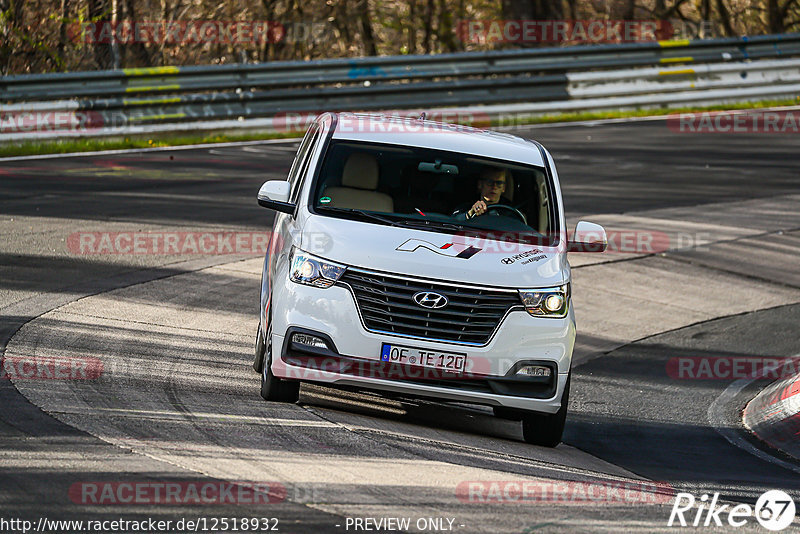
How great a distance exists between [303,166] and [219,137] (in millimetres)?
11323

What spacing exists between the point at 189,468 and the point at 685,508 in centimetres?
269

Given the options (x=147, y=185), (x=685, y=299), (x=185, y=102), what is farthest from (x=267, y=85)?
(x=685, y=299)

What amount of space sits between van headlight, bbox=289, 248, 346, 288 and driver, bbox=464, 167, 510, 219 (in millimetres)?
1491

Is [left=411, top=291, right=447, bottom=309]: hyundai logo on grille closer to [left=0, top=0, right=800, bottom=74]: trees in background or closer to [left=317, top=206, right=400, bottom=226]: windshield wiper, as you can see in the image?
[left=317, top=206, right=400, bottom=226]: windshield wiper

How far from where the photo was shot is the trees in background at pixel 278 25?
22.0 m

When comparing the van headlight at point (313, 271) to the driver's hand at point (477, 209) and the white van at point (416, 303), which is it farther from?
the driver's hand at point (477, 209)

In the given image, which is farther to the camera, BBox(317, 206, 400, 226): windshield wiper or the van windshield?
the van windshield

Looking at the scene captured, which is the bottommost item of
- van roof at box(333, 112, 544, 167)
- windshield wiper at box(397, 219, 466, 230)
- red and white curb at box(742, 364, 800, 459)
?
red and white curb at box(742, 364, 800, 459)

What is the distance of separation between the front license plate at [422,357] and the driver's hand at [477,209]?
1436 millimetres

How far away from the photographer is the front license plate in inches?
289

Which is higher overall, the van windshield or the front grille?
the van windshield

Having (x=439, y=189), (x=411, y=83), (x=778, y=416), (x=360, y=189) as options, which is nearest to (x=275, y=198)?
(x=360, y=189)

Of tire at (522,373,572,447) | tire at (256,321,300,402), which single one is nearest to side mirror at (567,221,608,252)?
tire at (522,373,572,447)

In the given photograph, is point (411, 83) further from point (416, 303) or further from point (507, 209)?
point (416, 303)
